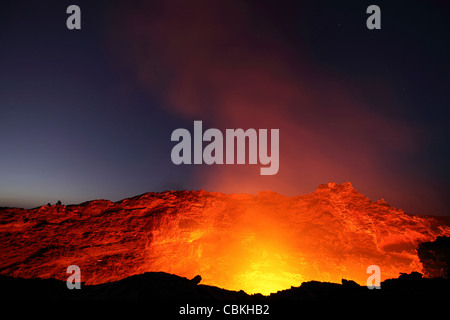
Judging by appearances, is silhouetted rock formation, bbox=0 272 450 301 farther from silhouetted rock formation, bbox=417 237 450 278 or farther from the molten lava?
the molten lava

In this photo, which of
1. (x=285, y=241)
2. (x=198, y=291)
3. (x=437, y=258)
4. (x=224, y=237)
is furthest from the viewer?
(x=224, y=237)

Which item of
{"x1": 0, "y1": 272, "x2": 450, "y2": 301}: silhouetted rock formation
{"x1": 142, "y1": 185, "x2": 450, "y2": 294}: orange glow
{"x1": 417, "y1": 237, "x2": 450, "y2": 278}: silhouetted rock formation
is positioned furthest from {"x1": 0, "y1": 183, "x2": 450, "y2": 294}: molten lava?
{"x1": 417, "y1": 237, "x2": 450, "y2": 278}: silhouetted rock formation

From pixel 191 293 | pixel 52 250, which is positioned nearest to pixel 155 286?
pixel 191 293

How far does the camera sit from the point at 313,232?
25047mm

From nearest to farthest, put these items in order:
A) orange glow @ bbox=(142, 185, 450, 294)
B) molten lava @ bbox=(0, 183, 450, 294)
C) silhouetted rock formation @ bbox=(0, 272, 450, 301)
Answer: silhouetted rock formation @ bbox=(0, 272, 450, 301)
molten lava @ bbox=(0, 183, 450, 294)
orange glow @ bbox=(142, 185, 450, 294)

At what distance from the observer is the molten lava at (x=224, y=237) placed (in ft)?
53.4

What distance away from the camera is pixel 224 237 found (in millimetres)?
25531

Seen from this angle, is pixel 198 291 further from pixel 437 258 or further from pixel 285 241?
pixel 285 241

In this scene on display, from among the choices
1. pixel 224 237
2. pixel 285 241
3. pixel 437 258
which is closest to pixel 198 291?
pixel 437 258

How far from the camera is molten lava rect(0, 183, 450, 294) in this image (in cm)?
1627

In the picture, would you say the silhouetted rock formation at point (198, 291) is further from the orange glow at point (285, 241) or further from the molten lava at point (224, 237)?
the orange glow at point (285, 241)

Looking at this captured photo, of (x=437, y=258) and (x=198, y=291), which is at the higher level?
(x=198, y=291)

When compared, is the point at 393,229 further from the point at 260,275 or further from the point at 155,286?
the point at 155,286
